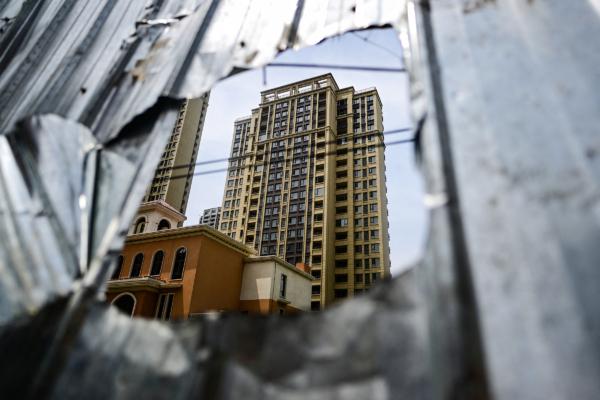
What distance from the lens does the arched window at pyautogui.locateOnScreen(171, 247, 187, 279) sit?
16172 mm

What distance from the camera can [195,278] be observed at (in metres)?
15.7

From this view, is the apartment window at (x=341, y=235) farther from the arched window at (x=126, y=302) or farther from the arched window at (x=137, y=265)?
the arched window at (x=126, y=302)

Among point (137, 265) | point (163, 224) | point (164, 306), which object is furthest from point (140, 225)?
point (164, 306)

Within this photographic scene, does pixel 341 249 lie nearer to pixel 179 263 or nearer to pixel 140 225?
pixel 140 225

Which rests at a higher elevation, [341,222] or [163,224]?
[341,222]

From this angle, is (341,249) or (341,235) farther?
(341,235)

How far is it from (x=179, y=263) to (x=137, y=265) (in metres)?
2.67

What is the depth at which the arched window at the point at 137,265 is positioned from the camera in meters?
17.4

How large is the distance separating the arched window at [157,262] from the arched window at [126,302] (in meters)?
1.49

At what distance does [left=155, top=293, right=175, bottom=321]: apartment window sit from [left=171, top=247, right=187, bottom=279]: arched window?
2.94 ft

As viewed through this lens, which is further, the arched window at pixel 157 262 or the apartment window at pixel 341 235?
the apartment window at pixel 341 235

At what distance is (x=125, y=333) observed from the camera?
175 centimetres

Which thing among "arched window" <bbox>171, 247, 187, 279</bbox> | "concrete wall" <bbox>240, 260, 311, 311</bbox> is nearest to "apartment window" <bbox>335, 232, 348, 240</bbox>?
"concrete wall" <bbox>240, 260, 311, 311</bbox>

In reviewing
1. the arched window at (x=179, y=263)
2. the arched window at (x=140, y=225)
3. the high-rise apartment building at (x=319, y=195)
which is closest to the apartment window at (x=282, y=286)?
the arched window at (x=179, y=263)
